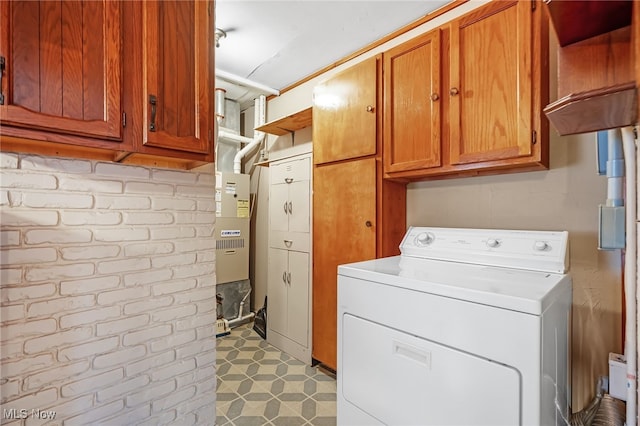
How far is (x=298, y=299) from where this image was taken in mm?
2670

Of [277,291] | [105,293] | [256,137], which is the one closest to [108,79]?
[105,293]

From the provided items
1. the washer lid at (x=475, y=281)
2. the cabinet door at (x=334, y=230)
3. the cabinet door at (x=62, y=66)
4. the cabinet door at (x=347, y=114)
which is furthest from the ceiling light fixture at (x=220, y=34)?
the washer lid at (x=475, y=281)

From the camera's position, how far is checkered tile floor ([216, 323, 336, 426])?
1.88 metres

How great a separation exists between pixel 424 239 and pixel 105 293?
1617mm

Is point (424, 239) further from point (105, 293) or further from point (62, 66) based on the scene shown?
point (62, 66)

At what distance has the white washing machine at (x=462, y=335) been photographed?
0.94 m

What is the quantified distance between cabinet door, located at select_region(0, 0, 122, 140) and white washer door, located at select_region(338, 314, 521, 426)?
131 centimetres

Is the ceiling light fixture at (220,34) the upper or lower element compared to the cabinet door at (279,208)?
upper

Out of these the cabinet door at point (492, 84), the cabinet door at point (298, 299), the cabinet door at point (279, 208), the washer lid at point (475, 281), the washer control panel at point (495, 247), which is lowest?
the cabinet door at point (298, 299)

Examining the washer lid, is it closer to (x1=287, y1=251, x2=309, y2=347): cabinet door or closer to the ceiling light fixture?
(x1=287, y1=251, x2=309, y2=347): cabinet door

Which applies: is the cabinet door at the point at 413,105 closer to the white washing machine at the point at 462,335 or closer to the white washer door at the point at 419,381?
the white washing machine at the point at 462,335

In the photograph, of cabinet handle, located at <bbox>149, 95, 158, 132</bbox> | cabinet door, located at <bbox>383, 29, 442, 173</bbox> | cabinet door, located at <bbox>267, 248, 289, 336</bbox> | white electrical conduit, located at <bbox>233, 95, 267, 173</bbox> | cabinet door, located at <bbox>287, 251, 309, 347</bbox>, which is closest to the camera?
cabinet handle, located at <bbox>149, 95, 158, 132</bbox>

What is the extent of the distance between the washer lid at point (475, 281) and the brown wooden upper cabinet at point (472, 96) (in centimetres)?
55

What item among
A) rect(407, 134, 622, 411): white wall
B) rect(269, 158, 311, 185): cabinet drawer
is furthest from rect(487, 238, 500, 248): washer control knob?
rect(269, 158, 311, 185): cabinet drawer
